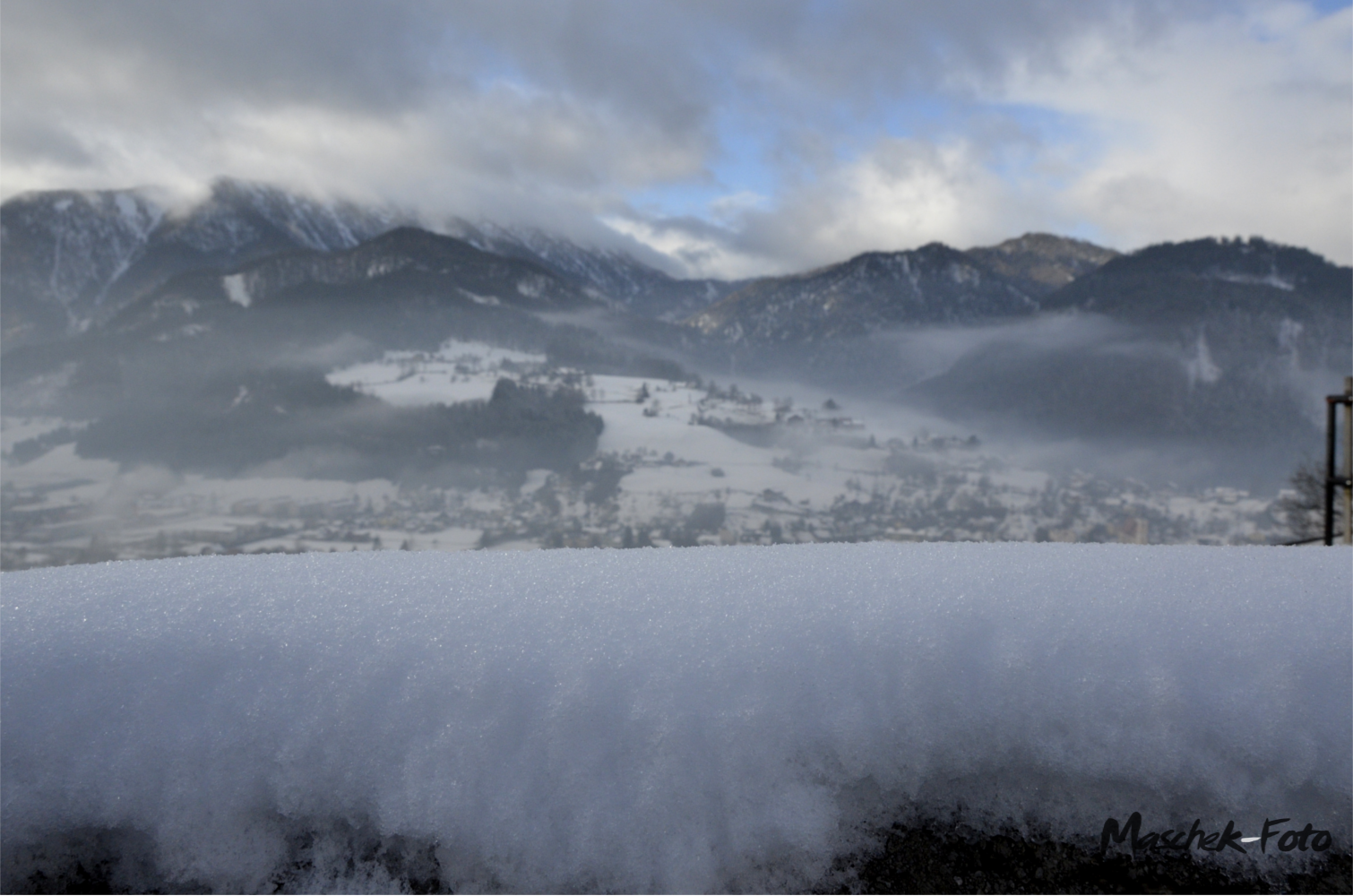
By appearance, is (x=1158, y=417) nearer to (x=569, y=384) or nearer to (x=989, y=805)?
(x=569, y=384)

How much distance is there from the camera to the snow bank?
1179mm

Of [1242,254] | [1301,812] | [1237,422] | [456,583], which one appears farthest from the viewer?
[1242,254]

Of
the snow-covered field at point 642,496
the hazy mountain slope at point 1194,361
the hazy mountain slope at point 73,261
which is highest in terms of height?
the hazy mountain slope at point 73,261

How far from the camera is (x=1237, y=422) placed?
361ft

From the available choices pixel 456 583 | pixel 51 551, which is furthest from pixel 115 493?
pixel 456 583

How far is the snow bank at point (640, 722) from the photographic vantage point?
118cm

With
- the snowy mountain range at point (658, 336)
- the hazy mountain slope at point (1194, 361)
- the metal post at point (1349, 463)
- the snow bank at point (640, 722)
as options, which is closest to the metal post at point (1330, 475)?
the metal post at point (1349, 463)

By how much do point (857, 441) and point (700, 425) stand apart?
27.8 metres

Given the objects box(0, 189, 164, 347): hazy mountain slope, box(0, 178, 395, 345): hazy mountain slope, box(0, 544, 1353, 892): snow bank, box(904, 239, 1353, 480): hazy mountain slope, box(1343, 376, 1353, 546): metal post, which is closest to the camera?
box(0, 544, 1353, 892): snow bank

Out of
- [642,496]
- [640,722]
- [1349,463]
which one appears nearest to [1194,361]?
[642,496]

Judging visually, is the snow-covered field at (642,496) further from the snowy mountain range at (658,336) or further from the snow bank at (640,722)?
Answer: the snow bank at (640,722)

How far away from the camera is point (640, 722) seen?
1271 mm

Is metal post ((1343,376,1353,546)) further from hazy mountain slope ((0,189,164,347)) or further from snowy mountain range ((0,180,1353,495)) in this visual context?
hazy mountain slope ((0,189,164,347))

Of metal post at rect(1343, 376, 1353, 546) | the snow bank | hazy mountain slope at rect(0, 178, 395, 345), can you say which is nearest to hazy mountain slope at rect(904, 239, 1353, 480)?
metal post at rect(1343, 376, 1353, 546)
